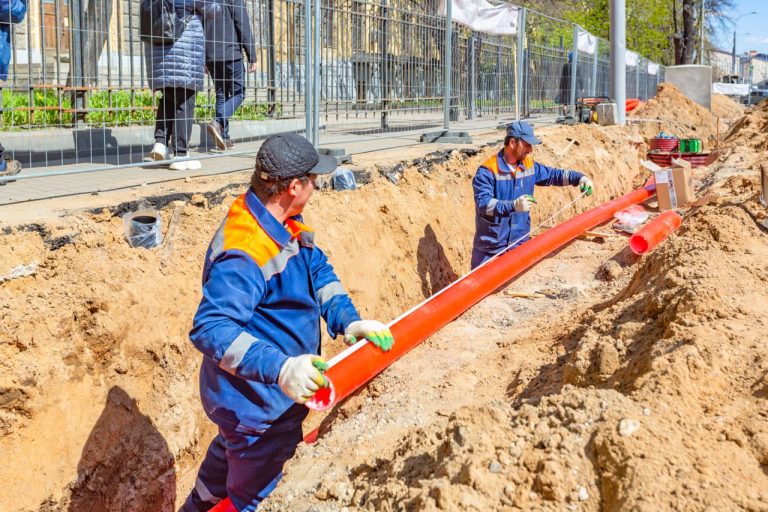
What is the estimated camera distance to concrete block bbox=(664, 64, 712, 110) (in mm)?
26125

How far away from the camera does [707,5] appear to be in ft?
140

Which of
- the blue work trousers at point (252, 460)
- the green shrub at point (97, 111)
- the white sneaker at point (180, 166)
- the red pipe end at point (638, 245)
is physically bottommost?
the blue work trousers at point (252, 460)

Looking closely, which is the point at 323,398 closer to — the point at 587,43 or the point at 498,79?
the point at 498,79

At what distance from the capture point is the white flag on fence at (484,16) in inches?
431

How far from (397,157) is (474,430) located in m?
5.93

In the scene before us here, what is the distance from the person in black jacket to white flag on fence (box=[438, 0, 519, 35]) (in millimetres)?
3694

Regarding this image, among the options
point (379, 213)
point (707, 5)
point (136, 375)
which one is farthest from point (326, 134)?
point (707, 5)

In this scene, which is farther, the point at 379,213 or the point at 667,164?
the point at 667,164

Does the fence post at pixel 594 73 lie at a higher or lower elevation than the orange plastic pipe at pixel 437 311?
higher

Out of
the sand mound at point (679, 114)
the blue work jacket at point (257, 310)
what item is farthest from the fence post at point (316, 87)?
the sand mound at point (679, 114)

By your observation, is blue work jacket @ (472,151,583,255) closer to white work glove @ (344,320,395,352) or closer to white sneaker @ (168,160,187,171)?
white sneaker @ (168,160,187,171)

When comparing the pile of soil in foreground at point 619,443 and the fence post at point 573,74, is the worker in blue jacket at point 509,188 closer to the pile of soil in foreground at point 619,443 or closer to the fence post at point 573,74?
the pile of soil in foreground at point 619,443

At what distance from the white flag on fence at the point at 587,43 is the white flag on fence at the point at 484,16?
4899 millimetres

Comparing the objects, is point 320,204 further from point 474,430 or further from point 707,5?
point 707,5
